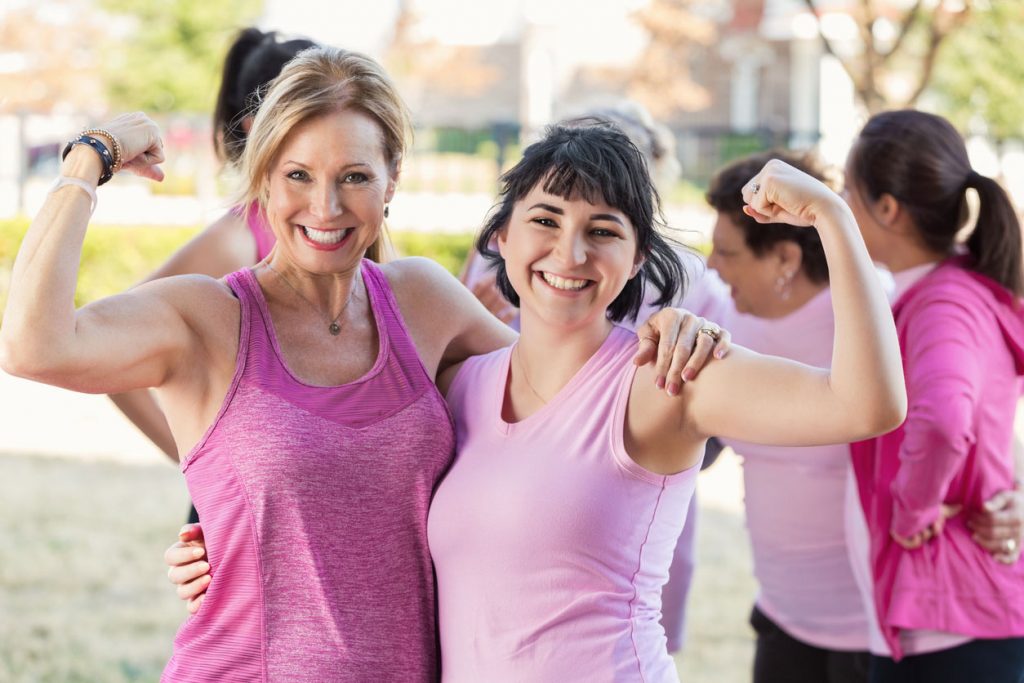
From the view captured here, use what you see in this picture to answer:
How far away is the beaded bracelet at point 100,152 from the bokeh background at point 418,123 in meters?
0.57

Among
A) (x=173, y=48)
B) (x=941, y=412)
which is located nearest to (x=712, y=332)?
(x=941, y=412)

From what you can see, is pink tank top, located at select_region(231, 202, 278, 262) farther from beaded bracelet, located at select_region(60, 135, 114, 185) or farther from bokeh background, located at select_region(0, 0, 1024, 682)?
beaded bracelet, located at select_region(60, 135, 114, 185)

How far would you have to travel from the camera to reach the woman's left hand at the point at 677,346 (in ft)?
6.38

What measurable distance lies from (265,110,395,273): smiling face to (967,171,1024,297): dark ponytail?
1537mm

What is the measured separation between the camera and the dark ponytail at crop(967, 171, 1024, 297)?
9.53ft

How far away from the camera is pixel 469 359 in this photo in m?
2.45

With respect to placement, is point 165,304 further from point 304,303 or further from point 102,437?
point 102,437

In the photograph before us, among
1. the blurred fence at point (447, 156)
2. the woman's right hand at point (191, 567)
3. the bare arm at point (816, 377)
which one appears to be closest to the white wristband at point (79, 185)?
the woman's right hand at point (191, 567)

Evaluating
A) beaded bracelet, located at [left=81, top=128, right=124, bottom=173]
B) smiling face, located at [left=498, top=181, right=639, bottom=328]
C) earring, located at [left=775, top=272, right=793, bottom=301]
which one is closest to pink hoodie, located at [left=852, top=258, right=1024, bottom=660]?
earring, located at [left=775, top=272, right=793, bottom=301]

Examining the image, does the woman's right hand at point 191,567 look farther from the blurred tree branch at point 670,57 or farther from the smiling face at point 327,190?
the blurred tree branch at point 670,57

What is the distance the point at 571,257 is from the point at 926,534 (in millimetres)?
1286

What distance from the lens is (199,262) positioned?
298cm

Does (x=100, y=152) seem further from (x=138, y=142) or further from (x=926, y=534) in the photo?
(x=926, y=534)

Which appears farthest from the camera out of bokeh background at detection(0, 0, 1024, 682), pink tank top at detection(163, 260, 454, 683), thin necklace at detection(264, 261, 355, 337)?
bokeh background at detection(0, 0, 1024, 682)
